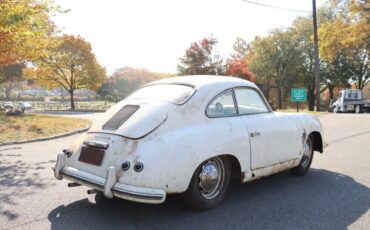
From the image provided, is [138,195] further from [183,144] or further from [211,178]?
[211,178]

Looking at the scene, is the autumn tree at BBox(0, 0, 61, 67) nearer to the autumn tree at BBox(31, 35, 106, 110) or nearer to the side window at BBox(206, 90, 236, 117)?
the side window at BBox(206, 90, 236, 117)

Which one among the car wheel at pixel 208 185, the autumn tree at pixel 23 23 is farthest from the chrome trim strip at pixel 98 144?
the autumn tree at pixel 23 23

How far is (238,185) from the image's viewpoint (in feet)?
18.0

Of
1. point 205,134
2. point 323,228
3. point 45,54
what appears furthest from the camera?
point 45,54

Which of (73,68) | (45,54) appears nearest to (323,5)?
(73,68)

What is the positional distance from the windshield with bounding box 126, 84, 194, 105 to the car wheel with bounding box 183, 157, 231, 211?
2.76 ft

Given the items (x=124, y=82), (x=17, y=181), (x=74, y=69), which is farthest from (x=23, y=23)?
(x=124, y=82)

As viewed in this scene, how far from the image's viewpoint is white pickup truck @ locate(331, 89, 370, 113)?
2770 centimetres

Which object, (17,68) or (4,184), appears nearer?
(4,184)

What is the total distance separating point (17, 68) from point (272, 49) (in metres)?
29.9

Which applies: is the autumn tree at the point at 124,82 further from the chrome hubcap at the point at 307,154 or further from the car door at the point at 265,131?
the car door at the point at 265,131

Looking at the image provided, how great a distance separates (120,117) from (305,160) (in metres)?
3.42

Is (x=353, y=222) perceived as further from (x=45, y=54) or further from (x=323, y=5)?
(x=323, y=5)

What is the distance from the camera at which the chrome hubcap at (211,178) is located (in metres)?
4.33
